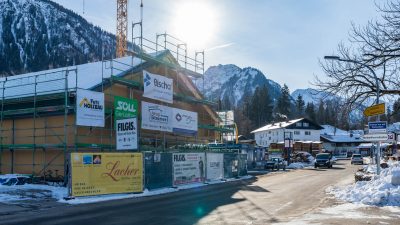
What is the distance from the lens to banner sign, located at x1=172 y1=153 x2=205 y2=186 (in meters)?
26.7

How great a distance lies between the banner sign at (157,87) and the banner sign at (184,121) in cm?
151

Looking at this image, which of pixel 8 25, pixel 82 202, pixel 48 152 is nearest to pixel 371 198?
pixel 82 202

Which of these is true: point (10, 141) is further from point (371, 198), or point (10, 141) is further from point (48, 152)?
point (371, 198)

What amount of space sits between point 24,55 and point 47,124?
142672 millimetres

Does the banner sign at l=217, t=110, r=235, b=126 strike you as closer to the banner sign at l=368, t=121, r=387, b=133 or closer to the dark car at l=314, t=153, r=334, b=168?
the dark car at l=314, t=153, r=334, b=168

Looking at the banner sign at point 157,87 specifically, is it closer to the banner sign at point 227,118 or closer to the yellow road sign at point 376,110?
the yellow road sign at point 376,110

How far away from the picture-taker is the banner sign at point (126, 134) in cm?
2359

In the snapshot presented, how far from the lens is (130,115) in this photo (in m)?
26.2

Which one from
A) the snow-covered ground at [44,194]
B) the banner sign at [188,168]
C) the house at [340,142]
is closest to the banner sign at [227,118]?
the banner sign at [188,168]

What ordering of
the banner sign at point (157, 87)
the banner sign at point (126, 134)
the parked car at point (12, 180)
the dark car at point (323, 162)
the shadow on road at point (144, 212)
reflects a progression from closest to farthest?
the shadow on road at point (144, 212)
the banner sign at point (126, 134)
the parked car at point (12, 180)
the banner sign at point (157, 87)
the dark car at point (323, 162)

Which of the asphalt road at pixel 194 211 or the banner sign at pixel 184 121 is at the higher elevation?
the banner sign at pixel 184 121

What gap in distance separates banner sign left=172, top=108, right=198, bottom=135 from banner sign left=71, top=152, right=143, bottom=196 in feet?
32.9

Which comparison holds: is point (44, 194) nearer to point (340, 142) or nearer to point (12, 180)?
point (12, 180)

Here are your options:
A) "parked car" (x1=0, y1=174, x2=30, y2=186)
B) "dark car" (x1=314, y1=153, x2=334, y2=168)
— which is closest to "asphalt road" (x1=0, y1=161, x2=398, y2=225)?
"parked car" (x1=0, y1=174, x2=30, y2=186)
